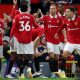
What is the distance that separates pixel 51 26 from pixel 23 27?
1.24 meters

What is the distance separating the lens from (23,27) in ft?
46.6

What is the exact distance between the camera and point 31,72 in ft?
46.1

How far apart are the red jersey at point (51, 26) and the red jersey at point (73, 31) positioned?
0.81 meters

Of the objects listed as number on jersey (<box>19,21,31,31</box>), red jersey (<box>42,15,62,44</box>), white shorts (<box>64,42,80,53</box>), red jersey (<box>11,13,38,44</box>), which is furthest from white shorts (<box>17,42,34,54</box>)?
white shorts (<box>64,42,80,53</box>)

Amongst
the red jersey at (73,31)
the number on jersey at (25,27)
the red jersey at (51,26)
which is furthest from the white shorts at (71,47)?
the number on jersey at (25,27)

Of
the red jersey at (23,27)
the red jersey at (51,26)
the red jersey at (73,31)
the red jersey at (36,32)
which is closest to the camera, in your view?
the red jersey at (23,27)

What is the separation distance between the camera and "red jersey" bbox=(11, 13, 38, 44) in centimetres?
1415

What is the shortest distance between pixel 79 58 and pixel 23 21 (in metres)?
2.17

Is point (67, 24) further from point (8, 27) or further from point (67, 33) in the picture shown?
point (8, 27)

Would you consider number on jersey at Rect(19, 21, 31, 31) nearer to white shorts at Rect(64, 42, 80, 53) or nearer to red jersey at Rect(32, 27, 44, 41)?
white shorts at Rect(64, 42, 80, 53)

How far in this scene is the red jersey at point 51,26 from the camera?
15102 millimetres

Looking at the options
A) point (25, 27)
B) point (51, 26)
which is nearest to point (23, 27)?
point (25, 27)

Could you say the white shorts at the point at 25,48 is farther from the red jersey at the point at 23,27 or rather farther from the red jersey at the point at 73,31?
the red jersey at the point at 73,31

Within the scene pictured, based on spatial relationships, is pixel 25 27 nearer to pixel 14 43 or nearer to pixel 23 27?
pixel 23 27
